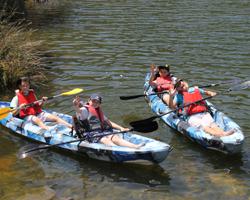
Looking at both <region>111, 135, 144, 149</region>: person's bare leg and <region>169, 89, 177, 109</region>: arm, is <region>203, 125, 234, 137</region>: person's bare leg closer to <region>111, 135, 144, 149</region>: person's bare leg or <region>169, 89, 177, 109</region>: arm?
<region>169, 89, 177, 109</region>: arm

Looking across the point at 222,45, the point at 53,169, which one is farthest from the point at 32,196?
the point at 222,45

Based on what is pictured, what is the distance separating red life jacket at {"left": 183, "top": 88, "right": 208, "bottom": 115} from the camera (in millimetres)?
10609

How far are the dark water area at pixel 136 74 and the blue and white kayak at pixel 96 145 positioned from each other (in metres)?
Result: 0.24

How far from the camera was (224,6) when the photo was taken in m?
26.8

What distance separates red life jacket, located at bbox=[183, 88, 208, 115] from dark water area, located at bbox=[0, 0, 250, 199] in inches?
25.7

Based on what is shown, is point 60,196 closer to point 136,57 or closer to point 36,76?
point 36,76

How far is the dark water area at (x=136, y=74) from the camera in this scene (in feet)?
27.7

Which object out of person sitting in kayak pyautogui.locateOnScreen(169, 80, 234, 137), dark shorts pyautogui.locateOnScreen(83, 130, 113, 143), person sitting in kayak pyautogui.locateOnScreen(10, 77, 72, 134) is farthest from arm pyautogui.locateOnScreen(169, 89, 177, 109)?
person sitting in kayak pyautogui.locateOnScreen(10, 77, 72, 134)

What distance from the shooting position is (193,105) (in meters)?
10.6

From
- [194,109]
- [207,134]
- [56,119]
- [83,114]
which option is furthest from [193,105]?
[56,119]

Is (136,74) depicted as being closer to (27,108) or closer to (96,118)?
(27,108)

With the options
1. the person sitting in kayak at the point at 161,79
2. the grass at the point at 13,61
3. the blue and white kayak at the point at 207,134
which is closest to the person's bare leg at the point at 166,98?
the blue and white kayak at the point at 207,134

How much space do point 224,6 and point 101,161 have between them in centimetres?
1964

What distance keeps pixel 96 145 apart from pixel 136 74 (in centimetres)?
618
